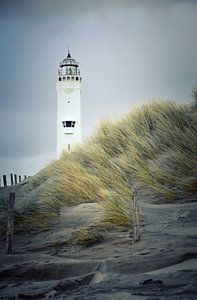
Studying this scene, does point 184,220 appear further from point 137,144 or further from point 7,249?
point 137,144

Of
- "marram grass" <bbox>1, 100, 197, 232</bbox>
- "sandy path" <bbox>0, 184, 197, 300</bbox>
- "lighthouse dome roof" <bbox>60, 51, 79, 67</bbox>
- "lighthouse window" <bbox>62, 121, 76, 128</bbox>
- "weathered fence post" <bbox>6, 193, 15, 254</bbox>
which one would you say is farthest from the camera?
"lighthouse dome roof" <bbox>60, 51, 79, 67</bbox>

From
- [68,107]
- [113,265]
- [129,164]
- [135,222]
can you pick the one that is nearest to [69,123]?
[68,107]

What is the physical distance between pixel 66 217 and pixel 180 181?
5.77ft

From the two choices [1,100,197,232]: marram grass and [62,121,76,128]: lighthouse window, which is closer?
[1,100,197,232]: marram grass

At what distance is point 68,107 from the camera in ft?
85.2

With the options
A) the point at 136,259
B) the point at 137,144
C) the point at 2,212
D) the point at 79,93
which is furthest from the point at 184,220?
the point at 79,93

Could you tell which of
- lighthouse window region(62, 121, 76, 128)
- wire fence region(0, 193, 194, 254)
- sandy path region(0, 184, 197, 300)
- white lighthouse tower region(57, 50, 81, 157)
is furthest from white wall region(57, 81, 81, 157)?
sandy path region(0, 184, 197, 300)

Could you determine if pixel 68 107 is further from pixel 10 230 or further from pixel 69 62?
pixel 10 230

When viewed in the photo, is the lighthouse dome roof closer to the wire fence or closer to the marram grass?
the marram grass

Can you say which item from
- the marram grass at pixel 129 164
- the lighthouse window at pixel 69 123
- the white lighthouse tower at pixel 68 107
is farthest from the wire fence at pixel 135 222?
the lighthouse window at pixel 69 123

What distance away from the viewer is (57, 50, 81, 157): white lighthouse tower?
82.6 feet

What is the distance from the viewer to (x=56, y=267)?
4.18 metres

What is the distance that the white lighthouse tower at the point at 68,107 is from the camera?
82.6ft

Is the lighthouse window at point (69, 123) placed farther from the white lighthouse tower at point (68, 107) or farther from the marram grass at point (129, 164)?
the marram grass at point (129, 164)
